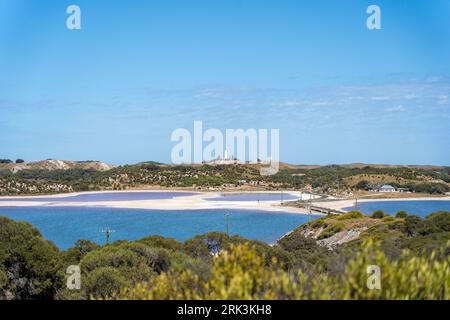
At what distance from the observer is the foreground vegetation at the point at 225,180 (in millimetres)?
123188

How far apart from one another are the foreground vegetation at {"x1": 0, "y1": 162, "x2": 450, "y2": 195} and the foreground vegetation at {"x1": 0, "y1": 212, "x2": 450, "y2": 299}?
8977cm

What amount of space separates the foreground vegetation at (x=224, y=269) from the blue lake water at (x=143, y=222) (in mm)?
22532

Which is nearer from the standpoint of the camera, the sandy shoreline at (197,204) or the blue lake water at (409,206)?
the blue lake water at (409,206)

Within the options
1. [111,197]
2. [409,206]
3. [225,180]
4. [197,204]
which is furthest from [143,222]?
[225,180]

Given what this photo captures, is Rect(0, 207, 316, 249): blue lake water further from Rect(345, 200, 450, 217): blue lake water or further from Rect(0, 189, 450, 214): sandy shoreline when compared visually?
Rect(345, 200, 450, 217): blue lake water

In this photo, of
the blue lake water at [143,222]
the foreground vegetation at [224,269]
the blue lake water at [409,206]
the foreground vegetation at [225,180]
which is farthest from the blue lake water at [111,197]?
the foreground vegetation at [224,269]

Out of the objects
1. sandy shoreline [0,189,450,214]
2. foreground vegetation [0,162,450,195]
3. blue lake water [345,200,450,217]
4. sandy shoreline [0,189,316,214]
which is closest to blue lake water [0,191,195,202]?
sandy shoreline [0,189,450,214]

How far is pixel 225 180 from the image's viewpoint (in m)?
136

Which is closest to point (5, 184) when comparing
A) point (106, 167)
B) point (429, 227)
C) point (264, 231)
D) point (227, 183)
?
point (227, 183)

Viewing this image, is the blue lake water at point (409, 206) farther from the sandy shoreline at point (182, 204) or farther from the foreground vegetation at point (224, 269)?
the foreground vegetation at point (224, 269)

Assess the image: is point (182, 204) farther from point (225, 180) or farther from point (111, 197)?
point (225, 180)

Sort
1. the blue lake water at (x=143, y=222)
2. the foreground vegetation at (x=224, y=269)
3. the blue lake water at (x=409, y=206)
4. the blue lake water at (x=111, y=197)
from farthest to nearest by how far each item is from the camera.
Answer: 1. the blue lake water at (x=111, y=197)
2. the blue lake water at (x=409, y=206)
3. the blue lake water at (x=143, y=222)
4. the foreground vegetation at (x=224, y=269)

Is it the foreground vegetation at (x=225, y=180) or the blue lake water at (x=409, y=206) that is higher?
the foreground vegetation at (x=225, y=180)
